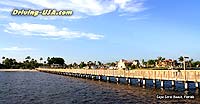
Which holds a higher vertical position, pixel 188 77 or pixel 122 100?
pixel 188 77

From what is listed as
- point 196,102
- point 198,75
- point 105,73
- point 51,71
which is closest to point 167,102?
point 196,102

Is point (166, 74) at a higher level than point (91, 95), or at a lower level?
higher

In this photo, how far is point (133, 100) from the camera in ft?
135

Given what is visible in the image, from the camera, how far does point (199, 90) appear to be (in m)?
49.9

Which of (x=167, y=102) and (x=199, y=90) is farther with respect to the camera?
(x=199, y=90)

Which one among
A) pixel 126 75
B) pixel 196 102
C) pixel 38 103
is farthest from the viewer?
pixel 126 75

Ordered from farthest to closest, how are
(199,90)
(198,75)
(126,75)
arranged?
(126,75) → (199,90) → (198,75)

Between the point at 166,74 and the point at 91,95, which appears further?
the point at 166,74

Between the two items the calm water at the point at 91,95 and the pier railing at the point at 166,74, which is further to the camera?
the pier railing at the point at 166,74

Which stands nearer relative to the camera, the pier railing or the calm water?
the calm water

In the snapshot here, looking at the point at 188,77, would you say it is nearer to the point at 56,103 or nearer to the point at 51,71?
the point at 56,103

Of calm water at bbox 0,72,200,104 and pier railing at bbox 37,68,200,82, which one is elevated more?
pier railing at bbox 37,68,200,82

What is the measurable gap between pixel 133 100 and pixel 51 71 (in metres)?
144

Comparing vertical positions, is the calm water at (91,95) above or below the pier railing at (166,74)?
below
